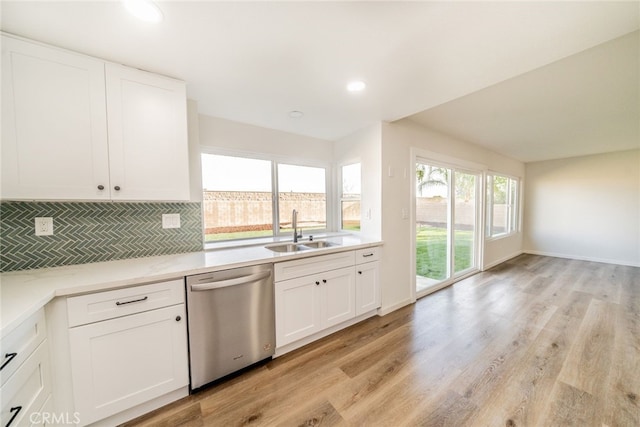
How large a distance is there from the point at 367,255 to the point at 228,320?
1.52 m

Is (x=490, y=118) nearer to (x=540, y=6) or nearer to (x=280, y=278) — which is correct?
(x=540, y=6)

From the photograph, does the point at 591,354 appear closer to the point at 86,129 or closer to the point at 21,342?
the point at 21,342

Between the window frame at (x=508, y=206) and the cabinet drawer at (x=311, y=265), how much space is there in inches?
140

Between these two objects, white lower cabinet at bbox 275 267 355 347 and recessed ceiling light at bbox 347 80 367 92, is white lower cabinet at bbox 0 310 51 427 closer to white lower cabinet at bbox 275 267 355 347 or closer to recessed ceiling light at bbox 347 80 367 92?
white lower cabinet at bbox 275 267 355 347

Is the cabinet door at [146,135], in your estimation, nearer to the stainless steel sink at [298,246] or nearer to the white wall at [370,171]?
the stainless steel sink at [298,246]

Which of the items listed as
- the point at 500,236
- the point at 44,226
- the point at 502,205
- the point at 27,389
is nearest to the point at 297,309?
the point at 27,389

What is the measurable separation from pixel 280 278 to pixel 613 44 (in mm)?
2969

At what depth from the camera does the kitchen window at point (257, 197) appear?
244 cm

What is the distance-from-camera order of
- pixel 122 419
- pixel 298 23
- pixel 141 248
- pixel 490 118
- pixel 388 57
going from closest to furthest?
pixel 298 23, pixel 122 419, pixel 388 57, pixel 141 248, pixel 490 118

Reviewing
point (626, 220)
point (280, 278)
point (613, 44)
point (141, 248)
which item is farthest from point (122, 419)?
point (626, 220)

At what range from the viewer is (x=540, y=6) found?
1087mm

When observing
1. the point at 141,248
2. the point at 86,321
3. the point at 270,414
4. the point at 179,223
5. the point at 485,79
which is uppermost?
→ the point at 485,79

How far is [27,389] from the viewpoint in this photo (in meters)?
0.97

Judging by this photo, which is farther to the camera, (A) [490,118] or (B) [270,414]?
(A) [490,118]
